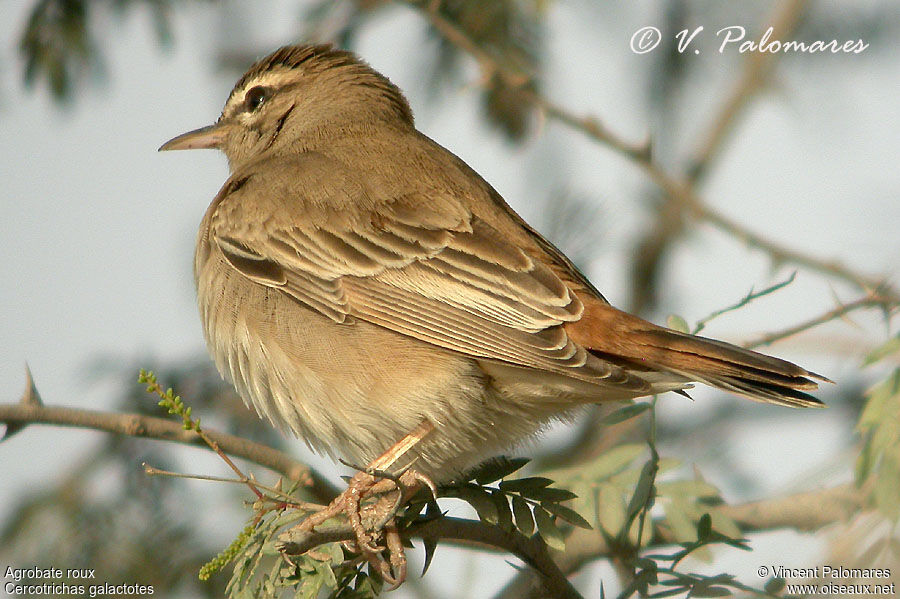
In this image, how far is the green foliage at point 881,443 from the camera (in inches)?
130

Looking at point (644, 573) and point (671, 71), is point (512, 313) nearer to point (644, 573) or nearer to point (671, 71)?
point (644, 573)

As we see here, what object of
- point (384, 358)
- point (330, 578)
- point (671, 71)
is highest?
point (671, 71)

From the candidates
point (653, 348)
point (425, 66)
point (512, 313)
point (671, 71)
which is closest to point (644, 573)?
point (653, 348)

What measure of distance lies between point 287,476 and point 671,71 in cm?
403

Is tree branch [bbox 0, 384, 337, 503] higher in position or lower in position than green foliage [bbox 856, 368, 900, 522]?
lower

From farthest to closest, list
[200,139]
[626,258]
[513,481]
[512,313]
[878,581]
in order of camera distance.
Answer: [626,258] < [200,139] < [512,313] < [513,481] < [878,581]

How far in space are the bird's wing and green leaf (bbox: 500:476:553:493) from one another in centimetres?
37

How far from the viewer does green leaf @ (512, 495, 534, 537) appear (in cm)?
330

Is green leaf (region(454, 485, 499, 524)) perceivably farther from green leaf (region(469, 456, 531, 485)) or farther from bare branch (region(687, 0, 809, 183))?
bare branch (region(687, 0, 809, 183))

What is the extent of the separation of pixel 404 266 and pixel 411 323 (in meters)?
0.33

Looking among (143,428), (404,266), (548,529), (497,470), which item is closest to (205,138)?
(404,266)

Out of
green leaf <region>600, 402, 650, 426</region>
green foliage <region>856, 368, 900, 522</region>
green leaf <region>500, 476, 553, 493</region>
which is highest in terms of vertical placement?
green foliage <region>856, 368, 900, 522</region>

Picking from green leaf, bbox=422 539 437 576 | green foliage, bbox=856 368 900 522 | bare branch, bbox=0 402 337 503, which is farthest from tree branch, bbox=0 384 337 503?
green foliage, bbox=856 368 900 522

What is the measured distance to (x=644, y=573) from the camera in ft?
10.4
